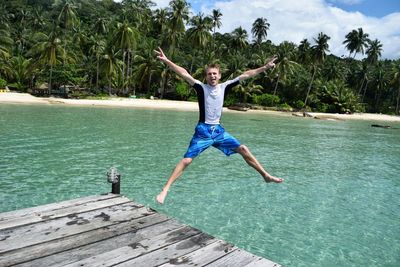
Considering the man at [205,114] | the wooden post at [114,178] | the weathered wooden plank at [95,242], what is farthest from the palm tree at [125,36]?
the weathered wooden plank at [95,242]

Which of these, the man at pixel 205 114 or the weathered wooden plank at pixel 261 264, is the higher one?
the man at pixel 205 114

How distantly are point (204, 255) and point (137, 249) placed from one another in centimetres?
79

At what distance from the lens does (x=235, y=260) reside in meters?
4.05

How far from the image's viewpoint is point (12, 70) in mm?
57219

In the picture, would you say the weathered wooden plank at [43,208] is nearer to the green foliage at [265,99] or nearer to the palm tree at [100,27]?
the green foliage at [265,99]

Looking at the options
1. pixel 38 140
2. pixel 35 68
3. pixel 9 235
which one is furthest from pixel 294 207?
pixel 35 68

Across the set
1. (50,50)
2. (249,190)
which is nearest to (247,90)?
(50,50)

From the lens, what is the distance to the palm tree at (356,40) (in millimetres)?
88875

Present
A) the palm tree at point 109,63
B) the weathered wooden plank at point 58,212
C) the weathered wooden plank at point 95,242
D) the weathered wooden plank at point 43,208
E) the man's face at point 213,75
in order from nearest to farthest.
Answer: the weathered wooden plank at point 95,242 < the weathered wooden plank at point 58,212 < the weathered wooden plank at point 43,208 < the man's face at point 213,75 < the palm tree at point 109,63

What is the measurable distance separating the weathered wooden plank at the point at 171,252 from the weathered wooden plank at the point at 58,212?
174cm

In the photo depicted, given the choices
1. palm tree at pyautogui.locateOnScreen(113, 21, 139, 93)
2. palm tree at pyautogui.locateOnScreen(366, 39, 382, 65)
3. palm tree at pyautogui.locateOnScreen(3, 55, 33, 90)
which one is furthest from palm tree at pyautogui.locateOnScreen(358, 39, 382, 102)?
palm tree at pyautogui.locateOnScreen(3, 55, 33, 90)

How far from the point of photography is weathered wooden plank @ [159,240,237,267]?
153 inches

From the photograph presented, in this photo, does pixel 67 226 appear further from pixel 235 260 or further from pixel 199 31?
pixel 199 31

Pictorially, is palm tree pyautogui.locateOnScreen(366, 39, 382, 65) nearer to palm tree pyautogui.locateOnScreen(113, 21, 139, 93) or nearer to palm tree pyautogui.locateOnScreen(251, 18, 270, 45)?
palm tree pyautogui.locateOnScreen(251, 18, 270, 45)
